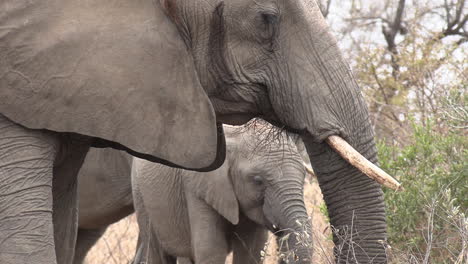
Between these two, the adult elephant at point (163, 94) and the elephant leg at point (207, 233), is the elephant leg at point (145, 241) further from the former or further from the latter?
the adult elephant at point (163, 94)

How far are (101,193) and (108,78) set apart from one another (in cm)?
441

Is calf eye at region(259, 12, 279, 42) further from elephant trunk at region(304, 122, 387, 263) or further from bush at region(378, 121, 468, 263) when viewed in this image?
bush at region(378, 121, 468, 263)

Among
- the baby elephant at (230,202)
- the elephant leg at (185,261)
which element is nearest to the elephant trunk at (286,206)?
the baby elephant at (230,202)

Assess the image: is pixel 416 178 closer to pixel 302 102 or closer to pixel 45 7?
pixel 302 102

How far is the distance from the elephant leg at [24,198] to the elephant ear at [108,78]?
0.19 ft

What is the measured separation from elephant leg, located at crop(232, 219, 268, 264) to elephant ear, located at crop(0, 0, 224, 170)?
2.87m

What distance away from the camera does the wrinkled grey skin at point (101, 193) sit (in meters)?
7.73

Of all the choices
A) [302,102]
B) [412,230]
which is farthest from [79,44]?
[412,230]

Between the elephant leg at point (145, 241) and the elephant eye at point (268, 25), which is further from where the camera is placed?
the elephant leg at point (145, 241)

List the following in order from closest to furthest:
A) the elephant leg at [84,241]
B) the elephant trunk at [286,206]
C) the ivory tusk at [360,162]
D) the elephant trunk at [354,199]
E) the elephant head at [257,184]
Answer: the ivory tusk at [360,162] → the elephant trunk at [354,199] → the elephant trunk at [286,206] → the elephant head at [257,184] → the elephant leg at [84,241]

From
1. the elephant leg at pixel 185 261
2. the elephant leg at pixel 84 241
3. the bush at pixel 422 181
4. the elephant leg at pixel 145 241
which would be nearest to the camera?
the bush at pixel 422 181

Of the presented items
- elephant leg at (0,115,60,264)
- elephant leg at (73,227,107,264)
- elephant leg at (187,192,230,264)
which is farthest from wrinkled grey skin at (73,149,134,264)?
elephant leg at (0,115,60,264)

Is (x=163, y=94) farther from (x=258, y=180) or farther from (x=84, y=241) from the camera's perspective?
(x=84, y=241)

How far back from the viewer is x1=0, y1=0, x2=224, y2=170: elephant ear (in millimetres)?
3410
